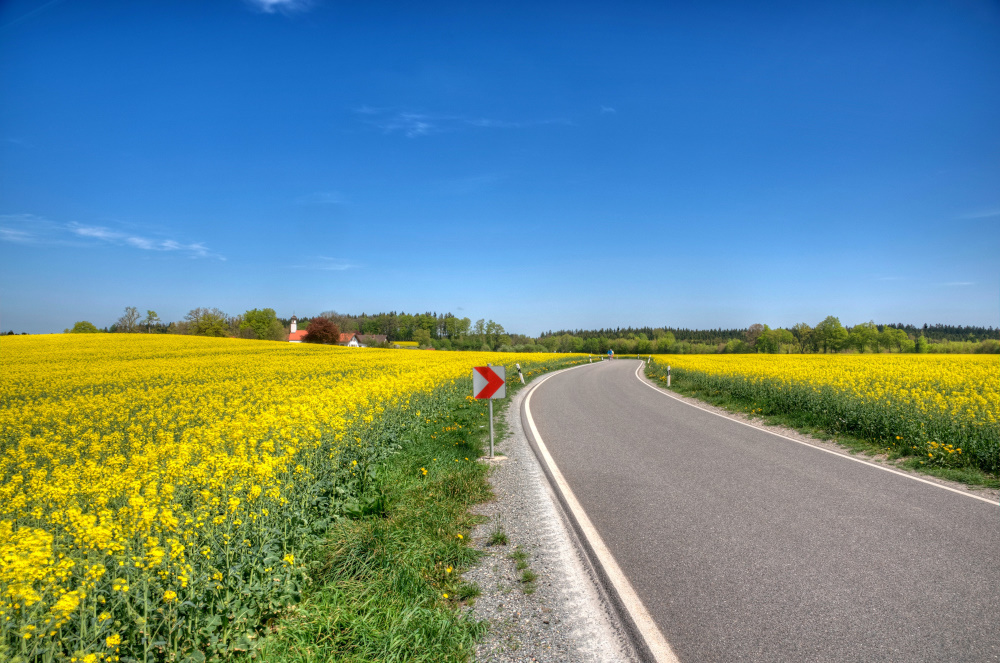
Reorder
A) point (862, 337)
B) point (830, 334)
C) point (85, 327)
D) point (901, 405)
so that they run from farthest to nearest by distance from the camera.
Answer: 1. point (830, 334)
2. point (862, 337)
3. point (85, 327)
4. point (901, 405)

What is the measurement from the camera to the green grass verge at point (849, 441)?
671 cm

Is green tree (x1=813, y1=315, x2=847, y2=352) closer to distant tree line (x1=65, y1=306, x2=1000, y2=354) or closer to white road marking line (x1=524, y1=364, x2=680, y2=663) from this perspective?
distant tree line (x1=65, y1=306, x2=1000, y2=354)

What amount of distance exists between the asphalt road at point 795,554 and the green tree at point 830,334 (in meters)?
99.0

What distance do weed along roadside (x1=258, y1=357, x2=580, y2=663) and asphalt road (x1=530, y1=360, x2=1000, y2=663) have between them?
139cm

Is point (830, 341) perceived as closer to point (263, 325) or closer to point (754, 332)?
point (754, 332)

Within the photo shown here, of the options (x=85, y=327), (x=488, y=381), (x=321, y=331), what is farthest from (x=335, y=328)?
(x=488, y=381)

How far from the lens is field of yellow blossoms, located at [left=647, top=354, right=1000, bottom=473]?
301 inches

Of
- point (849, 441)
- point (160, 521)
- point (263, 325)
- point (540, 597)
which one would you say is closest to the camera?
point (160, 521)

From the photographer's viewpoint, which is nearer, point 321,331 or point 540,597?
point 540,597

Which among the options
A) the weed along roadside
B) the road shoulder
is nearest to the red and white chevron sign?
the weed along roadside

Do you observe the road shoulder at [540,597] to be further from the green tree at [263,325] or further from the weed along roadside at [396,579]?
the green tree at [263,325]

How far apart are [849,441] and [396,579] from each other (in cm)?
946

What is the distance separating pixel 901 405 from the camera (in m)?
9.55

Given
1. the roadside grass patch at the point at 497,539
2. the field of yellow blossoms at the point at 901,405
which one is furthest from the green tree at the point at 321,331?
the roadside grass patch at the point at 497,539
